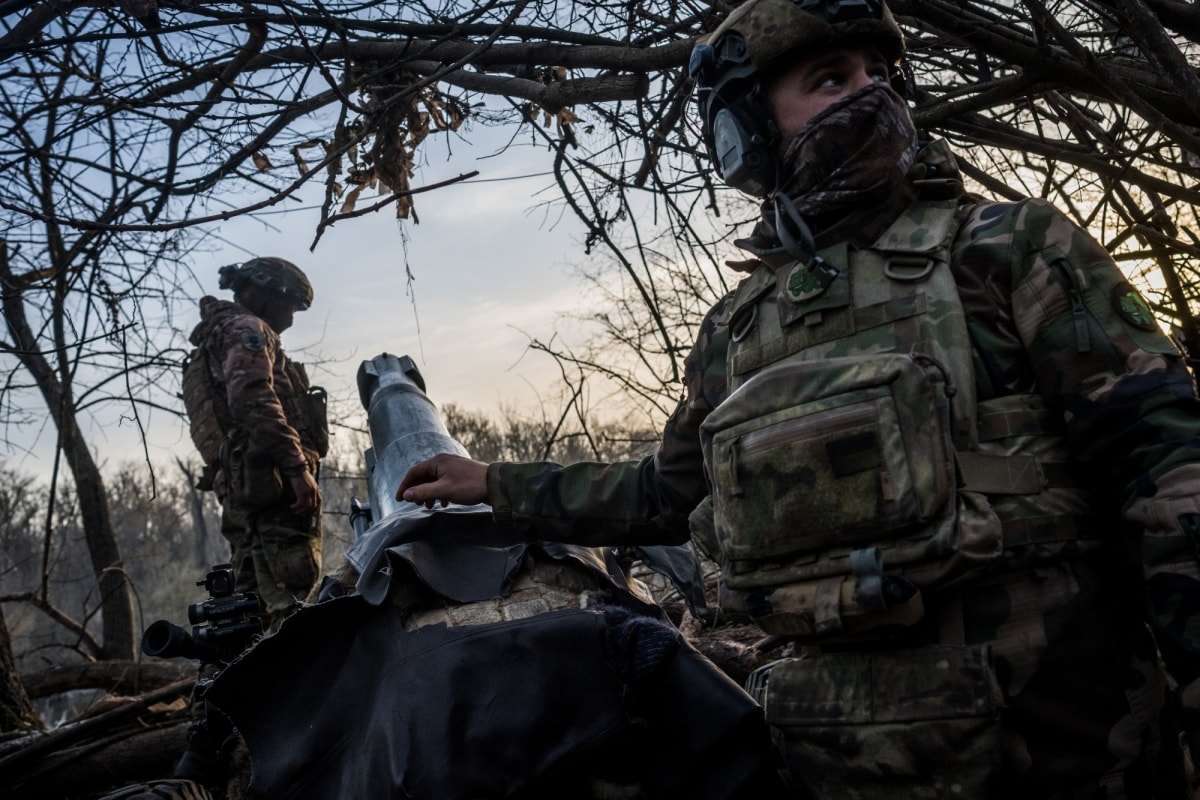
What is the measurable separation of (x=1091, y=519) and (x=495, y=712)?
1.18 meters

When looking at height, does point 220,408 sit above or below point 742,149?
above

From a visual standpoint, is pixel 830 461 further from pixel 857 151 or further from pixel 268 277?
pixel 268 277

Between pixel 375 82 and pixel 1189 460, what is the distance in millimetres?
3299

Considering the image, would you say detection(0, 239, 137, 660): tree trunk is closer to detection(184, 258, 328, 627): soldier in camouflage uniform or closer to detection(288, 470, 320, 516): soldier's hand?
detection(184, 258, 328, 627): soldier in camouflage uniform

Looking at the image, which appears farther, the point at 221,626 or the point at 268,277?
the point at 268,277

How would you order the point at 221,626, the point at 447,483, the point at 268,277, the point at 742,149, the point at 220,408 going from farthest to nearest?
the point at 268,277 → the point at 220,408 → the point at 221,626 → the point at 447,483 → the point at 742,149

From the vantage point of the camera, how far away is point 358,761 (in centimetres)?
199

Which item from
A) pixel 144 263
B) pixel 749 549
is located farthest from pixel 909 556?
pixel 144 263


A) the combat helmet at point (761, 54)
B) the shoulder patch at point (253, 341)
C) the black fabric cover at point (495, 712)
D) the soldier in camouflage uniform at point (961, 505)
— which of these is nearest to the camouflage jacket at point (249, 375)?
the shoulder patch at point (253, 341)

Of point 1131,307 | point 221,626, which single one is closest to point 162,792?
point 221,626

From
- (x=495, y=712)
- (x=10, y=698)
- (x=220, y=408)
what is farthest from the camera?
(x=220, y=408)

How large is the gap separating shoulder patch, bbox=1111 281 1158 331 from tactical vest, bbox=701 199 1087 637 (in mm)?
205

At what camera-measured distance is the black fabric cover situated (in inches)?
74.8

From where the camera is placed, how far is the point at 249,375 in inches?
234
